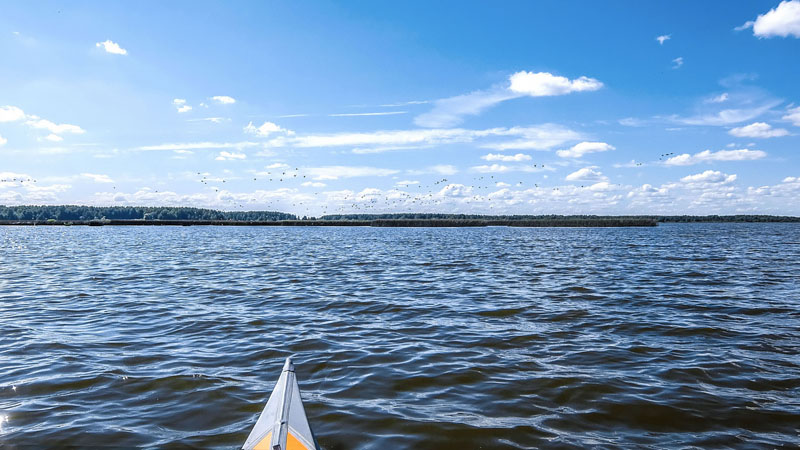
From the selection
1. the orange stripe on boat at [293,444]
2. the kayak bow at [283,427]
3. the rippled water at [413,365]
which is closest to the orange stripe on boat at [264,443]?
the kayak bow at [283,427]

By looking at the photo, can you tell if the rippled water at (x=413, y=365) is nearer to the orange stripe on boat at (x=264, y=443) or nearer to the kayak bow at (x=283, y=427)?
the kayak bow at (x=283, y=427)

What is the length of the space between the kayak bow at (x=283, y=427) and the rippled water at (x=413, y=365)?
1.31m

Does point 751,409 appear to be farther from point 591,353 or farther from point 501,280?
point 501,280

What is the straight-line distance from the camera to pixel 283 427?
16.4 ft

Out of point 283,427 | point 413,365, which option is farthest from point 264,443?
point 413,365

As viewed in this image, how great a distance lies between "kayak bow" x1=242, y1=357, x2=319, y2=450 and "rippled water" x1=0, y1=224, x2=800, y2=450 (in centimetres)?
131

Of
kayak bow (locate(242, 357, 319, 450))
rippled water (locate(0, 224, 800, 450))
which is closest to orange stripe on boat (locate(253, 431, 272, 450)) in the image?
kayak bow (locate(242, 357, 319, 450))

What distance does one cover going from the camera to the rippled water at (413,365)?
6906mm

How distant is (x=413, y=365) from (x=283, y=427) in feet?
17.4

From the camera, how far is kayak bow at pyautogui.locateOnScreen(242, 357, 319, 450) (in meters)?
4.83

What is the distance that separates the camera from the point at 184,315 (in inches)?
600

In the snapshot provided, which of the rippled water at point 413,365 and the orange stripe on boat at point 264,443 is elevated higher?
the orange stripe on boat at point 264,443

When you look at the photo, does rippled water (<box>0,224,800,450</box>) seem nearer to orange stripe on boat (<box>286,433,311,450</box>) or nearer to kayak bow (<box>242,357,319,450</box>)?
kayak bow (<box>242,357,319,450</box>)

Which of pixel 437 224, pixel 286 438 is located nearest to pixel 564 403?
pixel 286 438
